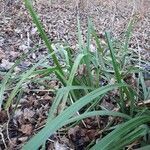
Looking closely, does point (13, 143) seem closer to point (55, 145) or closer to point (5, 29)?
point (55, 145)

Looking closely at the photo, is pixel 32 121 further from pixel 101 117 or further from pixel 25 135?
pixel 101 117

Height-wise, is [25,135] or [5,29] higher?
[5,29]

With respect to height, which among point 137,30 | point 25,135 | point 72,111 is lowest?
point 137,30

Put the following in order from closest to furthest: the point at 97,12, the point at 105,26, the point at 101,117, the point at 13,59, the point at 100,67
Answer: the point at 101,117 → the point at 100,67 → the point at 13,59 → the point at 105,26 → the point at 97,12

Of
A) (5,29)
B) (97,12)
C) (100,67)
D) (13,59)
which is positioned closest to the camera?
(100,67)

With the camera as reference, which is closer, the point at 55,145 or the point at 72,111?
the point at 72,111

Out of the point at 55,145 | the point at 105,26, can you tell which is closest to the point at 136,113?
the point at 55,145
